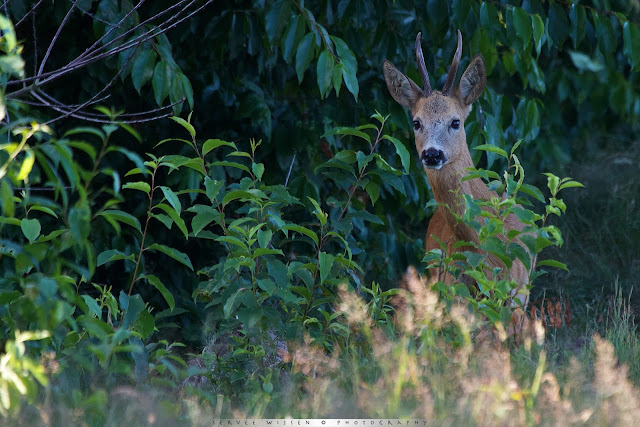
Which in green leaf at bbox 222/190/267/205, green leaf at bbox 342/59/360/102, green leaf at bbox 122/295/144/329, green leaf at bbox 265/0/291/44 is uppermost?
green leaf at bbox 265/0/291/44

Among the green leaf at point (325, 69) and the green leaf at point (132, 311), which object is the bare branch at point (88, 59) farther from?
the green leaf at point (132, 311)

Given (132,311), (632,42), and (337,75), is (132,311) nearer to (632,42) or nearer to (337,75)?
(337,75)

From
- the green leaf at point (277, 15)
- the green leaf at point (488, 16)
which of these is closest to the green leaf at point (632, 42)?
the green leaf at point (488, 16)

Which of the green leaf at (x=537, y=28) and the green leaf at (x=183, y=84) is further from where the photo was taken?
the green leaf at (x=537, y=28)

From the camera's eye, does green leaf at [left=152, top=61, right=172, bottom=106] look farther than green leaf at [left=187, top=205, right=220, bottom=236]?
Yes

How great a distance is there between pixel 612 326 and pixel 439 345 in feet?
5.23

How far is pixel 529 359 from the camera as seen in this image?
10.2 ft

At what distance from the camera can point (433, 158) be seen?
4949mm

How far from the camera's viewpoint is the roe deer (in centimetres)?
488

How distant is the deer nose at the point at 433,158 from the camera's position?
16.2 feet

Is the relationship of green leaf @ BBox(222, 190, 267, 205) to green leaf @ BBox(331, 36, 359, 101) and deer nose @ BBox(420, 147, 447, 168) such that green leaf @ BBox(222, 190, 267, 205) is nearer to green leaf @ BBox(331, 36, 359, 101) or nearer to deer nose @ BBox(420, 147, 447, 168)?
green leaf @ BBox(331, 36, 359, 101)

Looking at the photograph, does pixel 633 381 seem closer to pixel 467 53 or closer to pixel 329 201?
pixel 329 201

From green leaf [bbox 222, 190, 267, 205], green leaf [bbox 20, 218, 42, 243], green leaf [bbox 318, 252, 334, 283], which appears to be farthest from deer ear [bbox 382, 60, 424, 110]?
green leaf [bbox 20, 218, 42, 243]

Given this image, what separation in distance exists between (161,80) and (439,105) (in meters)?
1.94
